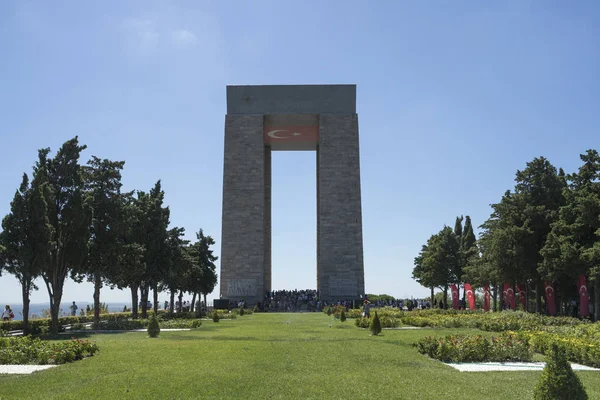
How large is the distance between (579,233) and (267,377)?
22.2m

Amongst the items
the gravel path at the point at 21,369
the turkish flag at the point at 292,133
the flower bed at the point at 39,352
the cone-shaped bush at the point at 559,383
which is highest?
the turkish flag at the point at 292,133

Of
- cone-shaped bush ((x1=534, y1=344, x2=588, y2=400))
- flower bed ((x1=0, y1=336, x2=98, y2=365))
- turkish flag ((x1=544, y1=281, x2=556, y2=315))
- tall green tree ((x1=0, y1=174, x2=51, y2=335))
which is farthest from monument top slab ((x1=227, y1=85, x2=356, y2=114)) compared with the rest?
cone-shaped bush ((x1=534, y1=344, x2=588, y2=400))

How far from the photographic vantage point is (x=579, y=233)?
27.9m

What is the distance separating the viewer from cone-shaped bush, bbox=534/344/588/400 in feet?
22.8

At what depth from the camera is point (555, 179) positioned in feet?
114

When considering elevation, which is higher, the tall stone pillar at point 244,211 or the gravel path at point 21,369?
the tall stone pillar at point 244,211

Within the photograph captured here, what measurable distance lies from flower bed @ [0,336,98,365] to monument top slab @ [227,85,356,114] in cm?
4872

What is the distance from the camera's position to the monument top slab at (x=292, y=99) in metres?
61.9

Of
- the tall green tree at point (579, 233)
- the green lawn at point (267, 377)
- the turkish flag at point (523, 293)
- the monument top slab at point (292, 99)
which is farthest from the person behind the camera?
the monument top slab at point (292, 99)

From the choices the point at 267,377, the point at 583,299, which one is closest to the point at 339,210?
the point at 583,299

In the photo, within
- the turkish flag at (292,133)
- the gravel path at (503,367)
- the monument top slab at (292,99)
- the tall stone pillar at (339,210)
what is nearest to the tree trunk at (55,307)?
the gravel path at (503,367)

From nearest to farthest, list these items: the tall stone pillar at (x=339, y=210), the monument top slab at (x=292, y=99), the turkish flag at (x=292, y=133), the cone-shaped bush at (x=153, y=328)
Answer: the cone-shaped bush at (x=153, y=328) → the tall stone pillar at (x=339, y=210) → the monument top slab at (x=292, y=99) → the turkish flag at (x=292, y=133)

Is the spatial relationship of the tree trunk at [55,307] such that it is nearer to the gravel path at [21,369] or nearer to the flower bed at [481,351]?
the gravel path at [21,369]

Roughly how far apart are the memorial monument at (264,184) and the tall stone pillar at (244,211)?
0.33ft
